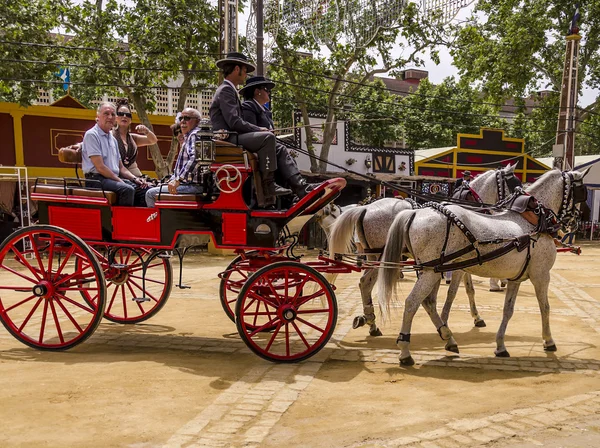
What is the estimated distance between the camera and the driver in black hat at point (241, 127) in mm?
5797

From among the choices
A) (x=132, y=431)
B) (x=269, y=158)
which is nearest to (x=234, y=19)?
(x=269, y=158)

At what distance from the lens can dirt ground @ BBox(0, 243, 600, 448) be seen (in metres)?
4.04

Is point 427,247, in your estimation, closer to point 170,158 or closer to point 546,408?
point 546,408

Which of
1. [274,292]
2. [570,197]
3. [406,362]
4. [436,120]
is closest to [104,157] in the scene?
[274,292]

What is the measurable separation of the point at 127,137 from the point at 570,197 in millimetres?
5399

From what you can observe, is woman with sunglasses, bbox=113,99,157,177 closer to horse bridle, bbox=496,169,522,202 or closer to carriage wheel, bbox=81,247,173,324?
carriage wheel, bbox=81,247,173,324

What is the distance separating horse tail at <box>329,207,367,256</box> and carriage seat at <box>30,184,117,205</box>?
104 inches

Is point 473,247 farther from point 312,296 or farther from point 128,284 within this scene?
point 128,284

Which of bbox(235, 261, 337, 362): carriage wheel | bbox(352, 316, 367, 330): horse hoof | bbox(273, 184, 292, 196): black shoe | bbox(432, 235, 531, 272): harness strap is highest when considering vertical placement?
bbox(273, 184, 292, 196): black shoe

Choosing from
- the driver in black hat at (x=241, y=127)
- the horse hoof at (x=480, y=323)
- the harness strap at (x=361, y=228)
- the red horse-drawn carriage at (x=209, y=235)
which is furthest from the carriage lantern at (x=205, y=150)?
the horse hoof at (x=480, y=323)

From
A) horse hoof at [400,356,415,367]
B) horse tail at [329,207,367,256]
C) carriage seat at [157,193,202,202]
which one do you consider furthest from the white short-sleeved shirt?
horse hoof at [400,356,415,367]

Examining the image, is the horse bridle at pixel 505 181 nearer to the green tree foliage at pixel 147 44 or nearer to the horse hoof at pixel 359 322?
the horse hoof at pixel 359 322

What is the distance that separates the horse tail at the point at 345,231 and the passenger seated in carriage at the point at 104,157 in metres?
2.38

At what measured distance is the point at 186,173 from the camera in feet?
20.2
